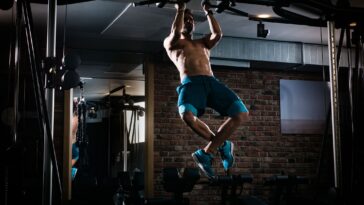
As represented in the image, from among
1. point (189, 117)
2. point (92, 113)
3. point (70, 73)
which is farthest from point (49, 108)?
point (92, 113)

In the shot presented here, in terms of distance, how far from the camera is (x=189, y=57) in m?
3.63

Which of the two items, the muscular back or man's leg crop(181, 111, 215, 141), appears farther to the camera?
the muscular back

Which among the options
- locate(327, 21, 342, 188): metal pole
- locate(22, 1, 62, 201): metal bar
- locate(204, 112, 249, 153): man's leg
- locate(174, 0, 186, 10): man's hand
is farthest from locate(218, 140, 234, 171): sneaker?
locate(22, 1, 62, 201): metal bar

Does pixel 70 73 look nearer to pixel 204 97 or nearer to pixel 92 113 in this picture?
pixel 204 97

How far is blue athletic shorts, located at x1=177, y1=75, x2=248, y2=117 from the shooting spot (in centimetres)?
349

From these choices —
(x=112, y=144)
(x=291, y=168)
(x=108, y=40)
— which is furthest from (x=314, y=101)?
(x=112, y=144)

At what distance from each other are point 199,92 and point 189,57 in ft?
1.06

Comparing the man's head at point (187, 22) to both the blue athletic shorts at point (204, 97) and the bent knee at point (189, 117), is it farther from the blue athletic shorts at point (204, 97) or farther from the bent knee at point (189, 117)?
the bent knee at point (189, 117)

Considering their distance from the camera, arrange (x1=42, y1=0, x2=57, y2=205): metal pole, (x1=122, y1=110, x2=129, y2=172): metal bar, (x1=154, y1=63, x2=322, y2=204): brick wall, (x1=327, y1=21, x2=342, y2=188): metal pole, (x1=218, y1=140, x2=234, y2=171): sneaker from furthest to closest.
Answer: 1. (x1=122, y1=110, x2=129, y2=172): metal bar
2. (x1=154, y1=63, x2=322, y2=204): brick wall
3. (x1=327, y1=21, x2=342, y2=188): metal pole
4. (x1=218, y1=140, x2=234, y2=171): sneaker
5. (x1=42, y1=0, x2=57, y2=205): metal pole

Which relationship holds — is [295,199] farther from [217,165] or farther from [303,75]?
[303,75]

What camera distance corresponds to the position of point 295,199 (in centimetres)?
638

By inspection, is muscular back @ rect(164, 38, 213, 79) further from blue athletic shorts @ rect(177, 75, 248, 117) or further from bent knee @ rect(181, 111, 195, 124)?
bent knee @ rect(181, 111, 195, 124)

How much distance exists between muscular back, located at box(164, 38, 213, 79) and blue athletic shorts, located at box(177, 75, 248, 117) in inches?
2.4

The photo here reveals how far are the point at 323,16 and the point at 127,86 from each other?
25.5ft
